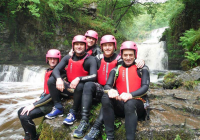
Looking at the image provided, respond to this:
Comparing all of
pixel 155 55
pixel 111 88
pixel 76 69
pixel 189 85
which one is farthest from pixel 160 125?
pixel 155 55

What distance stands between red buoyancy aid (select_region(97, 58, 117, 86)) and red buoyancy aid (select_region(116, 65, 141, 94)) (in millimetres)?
418

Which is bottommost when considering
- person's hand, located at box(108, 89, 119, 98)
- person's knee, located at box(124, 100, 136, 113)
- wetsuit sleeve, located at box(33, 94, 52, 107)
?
wetsuit sleeve, located at box(33, 94, 52, 107)

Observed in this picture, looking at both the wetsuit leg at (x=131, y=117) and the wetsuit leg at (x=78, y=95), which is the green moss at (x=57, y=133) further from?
the wetsuit leg at (x=131, y=117)

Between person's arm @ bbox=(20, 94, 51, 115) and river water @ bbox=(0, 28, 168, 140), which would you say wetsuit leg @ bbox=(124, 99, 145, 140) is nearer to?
person's arm @ bbox=(20, 94, 51, 115)

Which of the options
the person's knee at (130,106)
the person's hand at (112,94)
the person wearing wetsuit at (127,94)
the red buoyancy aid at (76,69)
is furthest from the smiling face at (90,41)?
the person's knee at (130,106)

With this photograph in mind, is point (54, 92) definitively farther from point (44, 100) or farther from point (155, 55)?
point (155, 55)

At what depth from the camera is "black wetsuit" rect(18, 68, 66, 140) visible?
2.74 m

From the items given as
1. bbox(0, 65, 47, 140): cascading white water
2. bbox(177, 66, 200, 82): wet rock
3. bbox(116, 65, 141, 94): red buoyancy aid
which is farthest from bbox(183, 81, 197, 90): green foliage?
bbox(0, 65, 47, 140): cascading white water

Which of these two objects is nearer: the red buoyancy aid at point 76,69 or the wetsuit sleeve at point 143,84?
the wetsuit sleeve at point 143,84

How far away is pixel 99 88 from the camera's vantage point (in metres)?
2.77

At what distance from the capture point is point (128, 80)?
2461mm

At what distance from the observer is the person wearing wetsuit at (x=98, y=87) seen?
2363 mm

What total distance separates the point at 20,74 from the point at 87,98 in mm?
8740

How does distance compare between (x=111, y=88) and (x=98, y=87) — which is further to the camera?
(x=98, y=87)
